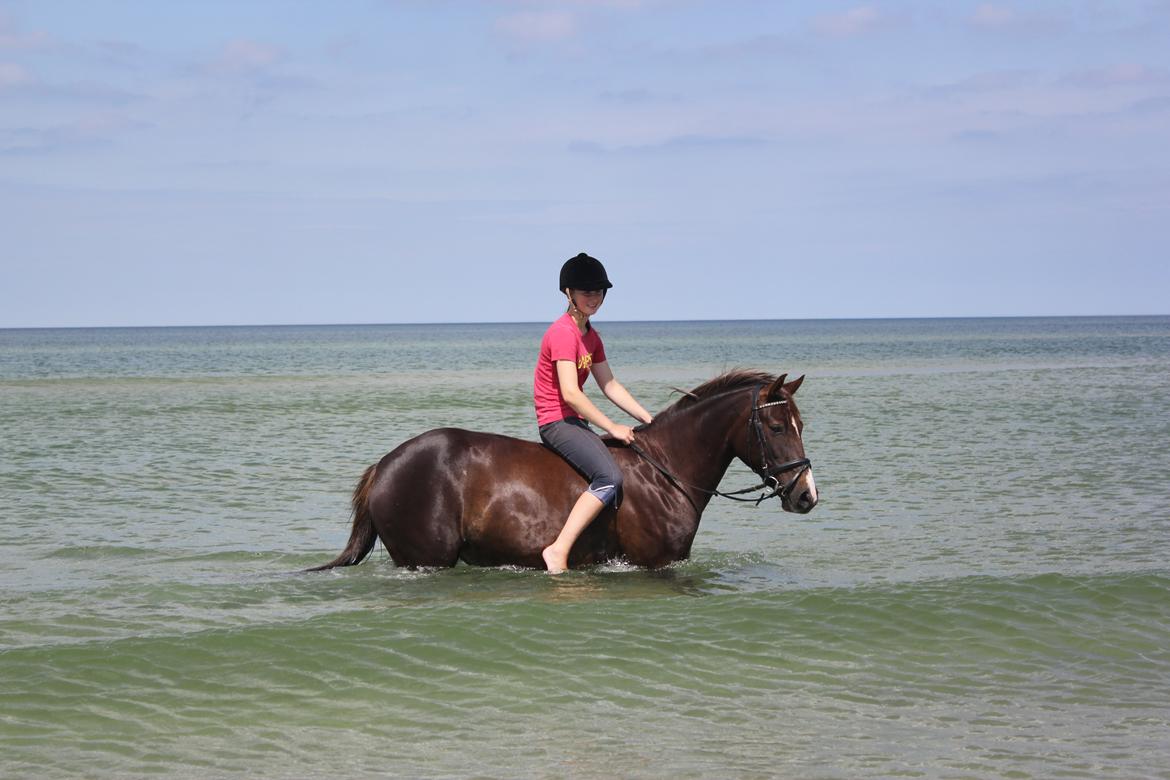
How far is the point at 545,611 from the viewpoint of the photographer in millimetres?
8781

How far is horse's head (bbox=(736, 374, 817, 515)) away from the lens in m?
9.09

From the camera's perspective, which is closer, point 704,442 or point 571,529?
point 571,529

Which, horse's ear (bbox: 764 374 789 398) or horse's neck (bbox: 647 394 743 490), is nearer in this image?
horse's ear (bbox: 764 374 789 398)

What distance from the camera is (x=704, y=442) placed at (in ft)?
31.9

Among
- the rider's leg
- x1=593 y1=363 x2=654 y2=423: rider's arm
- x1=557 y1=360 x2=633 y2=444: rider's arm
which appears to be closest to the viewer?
x1=557 y1=360 x2=633 y2=444: rider's arm

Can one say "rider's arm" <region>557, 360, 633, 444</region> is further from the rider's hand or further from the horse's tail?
the horse's tail

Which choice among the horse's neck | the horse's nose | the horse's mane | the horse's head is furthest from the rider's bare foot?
the horse's nose

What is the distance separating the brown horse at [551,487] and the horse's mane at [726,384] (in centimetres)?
1

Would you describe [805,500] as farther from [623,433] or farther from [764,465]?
[623,433]

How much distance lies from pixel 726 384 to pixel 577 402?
1.43 meters

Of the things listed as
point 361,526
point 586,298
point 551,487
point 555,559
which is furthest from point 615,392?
point 361,526

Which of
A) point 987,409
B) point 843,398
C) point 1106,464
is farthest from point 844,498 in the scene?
point 843,398

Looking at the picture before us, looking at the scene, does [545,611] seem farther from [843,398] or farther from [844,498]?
[843,398]

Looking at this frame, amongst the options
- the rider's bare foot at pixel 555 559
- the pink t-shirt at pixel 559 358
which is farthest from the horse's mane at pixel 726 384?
the rider's bare foot at pixel 555 559
